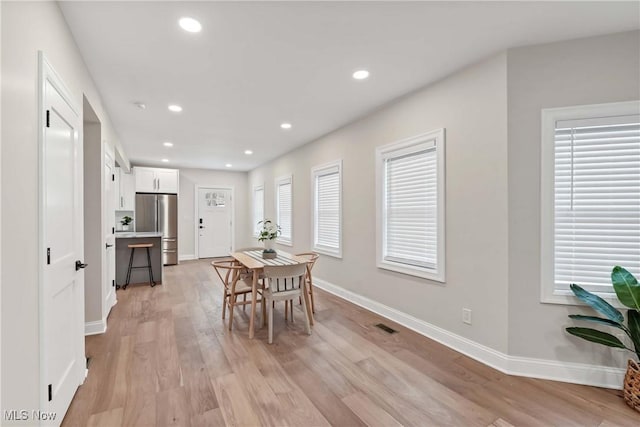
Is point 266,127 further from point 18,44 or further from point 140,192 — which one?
point 140,192

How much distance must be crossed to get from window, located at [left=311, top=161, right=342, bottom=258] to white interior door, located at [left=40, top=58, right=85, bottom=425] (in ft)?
10.1

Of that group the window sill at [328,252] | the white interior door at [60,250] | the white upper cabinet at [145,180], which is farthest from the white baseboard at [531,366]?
the white upper cabinet at [145,180]

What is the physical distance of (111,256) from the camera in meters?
3.77

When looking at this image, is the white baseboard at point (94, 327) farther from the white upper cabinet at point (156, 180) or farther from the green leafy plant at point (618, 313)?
the white upper cabinet at point (156, 180)

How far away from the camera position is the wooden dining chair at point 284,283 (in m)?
2.83

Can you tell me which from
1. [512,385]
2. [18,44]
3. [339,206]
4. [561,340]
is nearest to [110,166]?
[18,44]

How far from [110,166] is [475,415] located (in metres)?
4.58

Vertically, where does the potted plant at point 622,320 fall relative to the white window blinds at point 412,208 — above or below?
below

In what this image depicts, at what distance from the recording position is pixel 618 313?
1.94 meters

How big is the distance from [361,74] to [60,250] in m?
2.70

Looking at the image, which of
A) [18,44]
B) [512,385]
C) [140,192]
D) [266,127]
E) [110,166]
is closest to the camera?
[18,44]

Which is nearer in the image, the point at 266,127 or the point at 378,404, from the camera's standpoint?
the point at 378,404

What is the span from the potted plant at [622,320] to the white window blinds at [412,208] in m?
1.17

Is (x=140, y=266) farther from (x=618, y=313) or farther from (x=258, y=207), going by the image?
(x=618, y=313)
